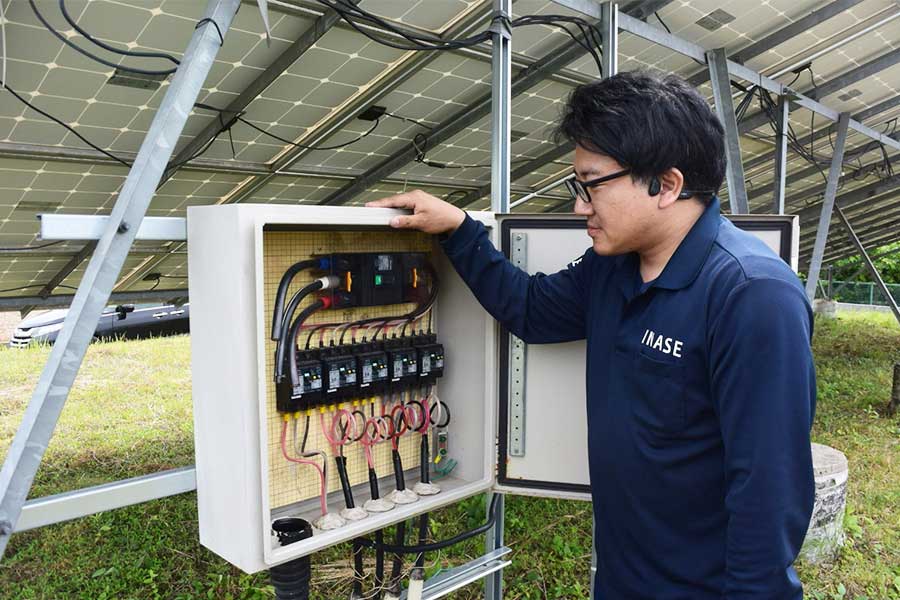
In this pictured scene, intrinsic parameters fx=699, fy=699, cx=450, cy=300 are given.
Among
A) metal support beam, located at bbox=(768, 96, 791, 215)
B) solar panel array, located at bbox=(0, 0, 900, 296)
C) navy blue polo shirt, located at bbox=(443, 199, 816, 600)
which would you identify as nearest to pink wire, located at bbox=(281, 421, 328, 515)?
navy blue polo shirt, located at bbox=(443, 199, 816, 600)

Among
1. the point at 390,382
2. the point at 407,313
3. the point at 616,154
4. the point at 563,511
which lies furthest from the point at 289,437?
the point at 563,511

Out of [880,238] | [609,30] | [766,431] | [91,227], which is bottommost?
[766,431]

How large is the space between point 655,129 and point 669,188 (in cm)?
12

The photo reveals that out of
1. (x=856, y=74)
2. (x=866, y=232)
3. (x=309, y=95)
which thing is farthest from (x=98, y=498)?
(x=866, y=232)

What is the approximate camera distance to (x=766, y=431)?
47.1 inches

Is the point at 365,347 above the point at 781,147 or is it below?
below

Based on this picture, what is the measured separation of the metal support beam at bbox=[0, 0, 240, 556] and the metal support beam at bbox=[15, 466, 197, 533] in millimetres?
50

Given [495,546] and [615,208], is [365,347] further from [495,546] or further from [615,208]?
[495,546]

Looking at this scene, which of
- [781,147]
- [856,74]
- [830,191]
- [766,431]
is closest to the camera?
[766,431]

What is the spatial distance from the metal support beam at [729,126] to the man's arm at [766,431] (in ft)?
9.38

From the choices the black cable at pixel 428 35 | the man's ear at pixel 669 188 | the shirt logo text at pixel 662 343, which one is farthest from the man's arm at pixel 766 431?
the black cable at pixel 428 35

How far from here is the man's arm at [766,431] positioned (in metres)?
1.20

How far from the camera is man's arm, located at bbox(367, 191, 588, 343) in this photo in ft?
5.91

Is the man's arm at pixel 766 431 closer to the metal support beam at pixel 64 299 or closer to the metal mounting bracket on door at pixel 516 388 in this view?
the metal mounting bracket on door at pixel 516 388
